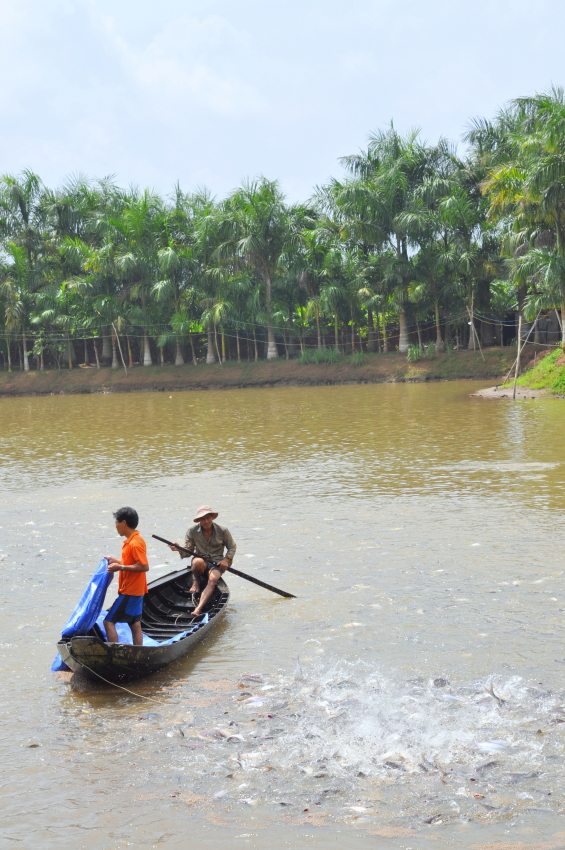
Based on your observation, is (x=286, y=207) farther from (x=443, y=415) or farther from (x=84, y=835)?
(x=84, y=835)

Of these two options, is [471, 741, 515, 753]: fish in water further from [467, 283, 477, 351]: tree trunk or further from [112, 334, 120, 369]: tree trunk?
[112, 334, 120, 369]: tree trunk

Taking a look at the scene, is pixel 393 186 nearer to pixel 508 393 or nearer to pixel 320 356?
pixel 320 356

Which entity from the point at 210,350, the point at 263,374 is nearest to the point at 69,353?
the point at 210,350

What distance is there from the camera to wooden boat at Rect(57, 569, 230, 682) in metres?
7.05

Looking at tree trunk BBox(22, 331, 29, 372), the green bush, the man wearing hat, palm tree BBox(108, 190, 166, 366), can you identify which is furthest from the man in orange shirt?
tree trunk BBox(22, 331, 29, 372)

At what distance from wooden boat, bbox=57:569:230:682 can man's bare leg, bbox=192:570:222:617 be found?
90 mm

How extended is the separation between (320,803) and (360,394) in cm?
3379

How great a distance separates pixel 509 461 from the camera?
17578 millimetres

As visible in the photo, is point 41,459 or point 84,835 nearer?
point 84,835

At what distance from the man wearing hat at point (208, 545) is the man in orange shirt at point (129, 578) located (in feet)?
5.31

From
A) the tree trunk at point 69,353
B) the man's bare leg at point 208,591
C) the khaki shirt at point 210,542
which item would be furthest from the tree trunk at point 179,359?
the man's bare leg at point 208,591

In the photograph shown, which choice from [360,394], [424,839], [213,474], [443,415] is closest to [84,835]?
[424,839]

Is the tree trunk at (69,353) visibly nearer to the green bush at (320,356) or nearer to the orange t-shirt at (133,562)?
the green bush at (320,356)

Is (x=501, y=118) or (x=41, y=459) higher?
(x=501, y=118)
